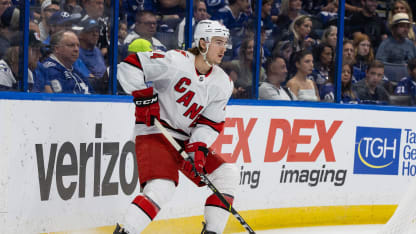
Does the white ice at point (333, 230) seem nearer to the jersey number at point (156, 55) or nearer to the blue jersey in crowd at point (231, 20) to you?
the blue jersey in crowd at point (231, 20)

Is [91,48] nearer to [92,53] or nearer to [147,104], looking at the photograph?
[92,53]

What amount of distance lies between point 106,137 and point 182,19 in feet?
3.18

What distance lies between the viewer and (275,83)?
540cm

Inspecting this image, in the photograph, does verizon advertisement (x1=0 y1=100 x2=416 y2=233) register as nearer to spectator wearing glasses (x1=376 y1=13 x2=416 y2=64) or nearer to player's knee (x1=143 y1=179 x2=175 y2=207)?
spectator wearing glasses (x1=376 y1=13 x2=416 y2=64)

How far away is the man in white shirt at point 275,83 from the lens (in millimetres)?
5340

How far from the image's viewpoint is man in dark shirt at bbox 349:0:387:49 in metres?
5.83

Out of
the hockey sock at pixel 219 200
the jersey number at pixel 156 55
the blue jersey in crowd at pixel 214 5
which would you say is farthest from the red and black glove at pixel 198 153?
the blue jersey in crowd at pixel 214 5

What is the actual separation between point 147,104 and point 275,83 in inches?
77.8

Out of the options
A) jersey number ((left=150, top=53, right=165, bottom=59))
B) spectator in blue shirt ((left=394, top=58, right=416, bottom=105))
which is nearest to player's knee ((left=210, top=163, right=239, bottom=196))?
jersey number ((left=150, top=53, right=165, bottom=59))

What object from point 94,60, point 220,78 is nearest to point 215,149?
point 94,60

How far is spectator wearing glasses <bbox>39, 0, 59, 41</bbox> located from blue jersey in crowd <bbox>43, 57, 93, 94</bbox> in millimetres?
131

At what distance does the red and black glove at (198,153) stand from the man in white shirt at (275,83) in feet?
5.31

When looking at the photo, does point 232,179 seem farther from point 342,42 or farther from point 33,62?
point 342,42

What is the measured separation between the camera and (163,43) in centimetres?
464
